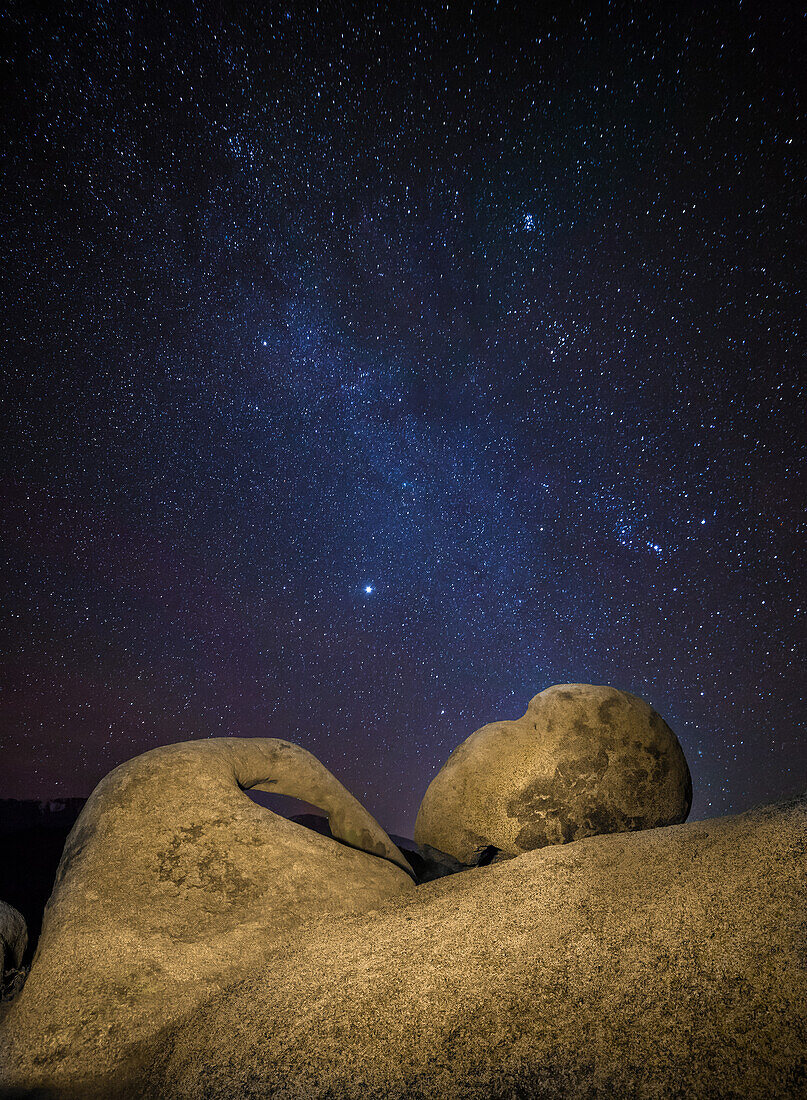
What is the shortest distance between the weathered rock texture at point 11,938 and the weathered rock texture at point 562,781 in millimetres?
3232

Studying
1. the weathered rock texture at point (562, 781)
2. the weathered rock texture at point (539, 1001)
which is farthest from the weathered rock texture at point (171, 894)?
the weathered rock texture at point (562, 781)

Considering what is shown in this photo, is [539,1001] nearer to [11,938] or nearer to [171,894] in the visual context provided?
[171,894]

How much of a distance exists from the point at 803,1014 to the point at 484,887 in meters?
1.72

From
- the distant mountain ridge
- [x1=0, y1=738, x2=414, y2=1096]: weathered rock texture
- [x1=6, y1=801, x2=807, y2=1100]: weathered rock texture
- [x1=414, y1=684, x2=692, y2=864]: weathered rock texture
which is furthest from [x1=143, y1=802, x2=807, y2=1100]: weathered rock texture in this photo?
the distant mountain ridge

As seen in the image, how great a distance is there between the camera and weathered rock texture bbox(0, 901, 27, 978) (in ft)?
9.97

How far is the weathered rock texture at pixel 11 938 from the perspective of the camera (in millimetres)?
3039

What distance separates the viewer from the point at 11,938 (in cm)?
315

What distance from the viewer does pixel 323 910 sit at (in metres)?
3.20

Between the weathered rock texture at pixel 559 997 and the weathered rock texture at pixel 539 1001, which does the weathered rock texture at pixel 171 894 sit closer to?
the weathered rock texture at pixel 539 1001

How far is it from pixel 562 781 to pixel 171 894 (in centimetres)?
331

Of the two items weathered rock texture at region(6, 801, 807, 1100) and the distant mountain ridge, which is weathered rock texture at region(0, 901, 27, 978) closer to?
weathered rock texture at region(6, 801, 807, 1100)

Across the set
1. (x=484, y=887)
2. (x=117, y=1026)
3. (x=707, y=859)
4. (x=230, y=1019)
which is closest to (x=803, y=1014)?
(x=707, y=859)

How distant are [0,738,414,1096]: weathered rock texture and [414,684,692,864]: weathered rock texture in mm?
788

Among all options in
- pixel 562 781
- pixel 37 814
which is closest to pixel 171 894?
A: pixel 562 781
